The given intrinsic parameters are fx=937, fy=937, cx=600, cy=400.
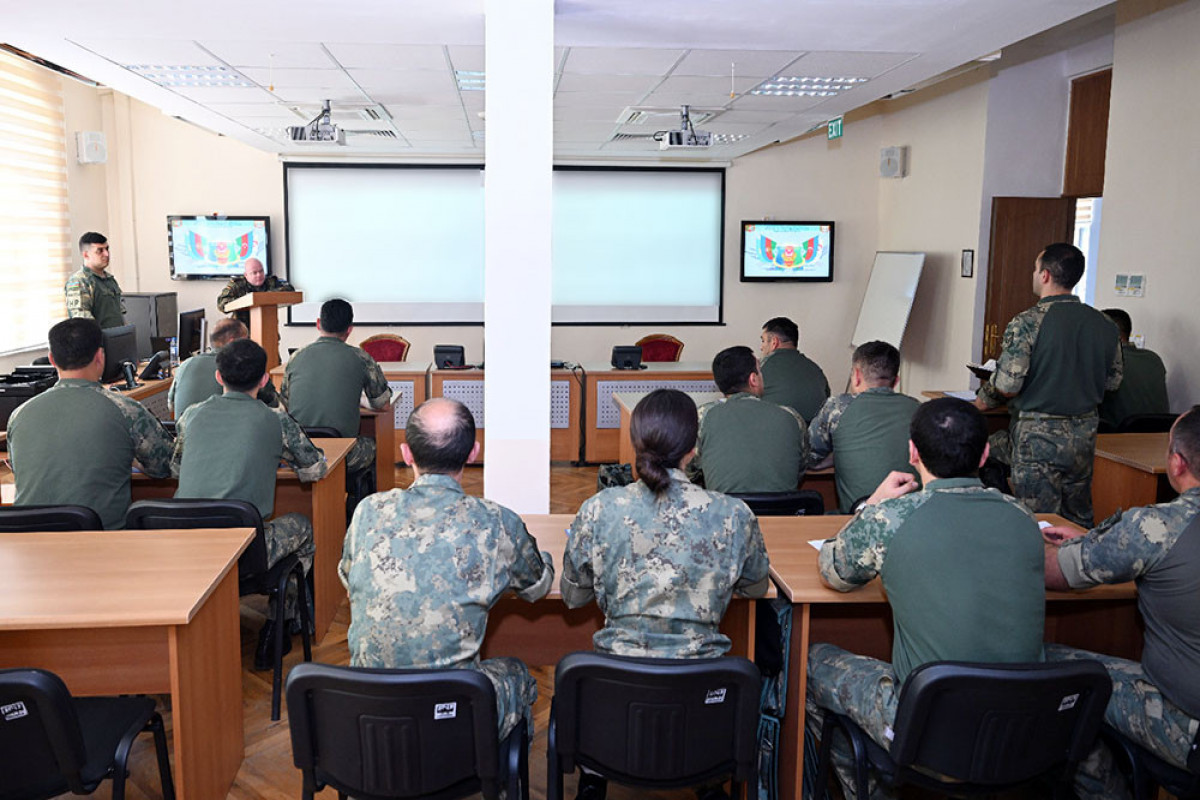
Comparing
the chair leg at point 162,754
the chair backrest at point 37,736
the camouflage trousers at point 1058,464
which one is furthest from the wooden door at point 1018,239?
the chair backrest at point 37,736

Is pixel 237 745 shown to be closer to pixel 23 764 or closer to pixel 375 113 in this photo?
pixel 23 764

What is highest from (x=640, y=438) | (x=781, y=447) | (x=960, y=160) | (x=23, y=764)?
(x=960, y=160)

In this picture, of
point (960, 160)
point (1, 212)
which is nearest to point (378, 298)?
point (1, 212)

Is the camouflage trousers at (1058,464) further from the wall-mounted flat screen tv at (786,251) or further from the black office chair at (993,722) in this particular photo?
the wall-mounted flat screen tv at (786,251)

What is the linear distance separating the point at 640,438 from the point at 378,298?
25.3 ft

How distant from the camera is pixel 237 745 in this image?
2977mm

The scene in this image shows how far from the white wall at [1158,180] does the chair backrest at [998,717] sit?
3.80 metres

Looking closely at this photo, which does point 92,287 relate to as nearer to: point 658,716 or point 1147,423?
point 658,716

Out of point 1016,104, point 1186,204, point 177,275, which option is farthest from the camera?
point 177,275

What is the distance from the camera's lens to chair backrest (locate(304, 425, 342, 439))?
4543 millimetres

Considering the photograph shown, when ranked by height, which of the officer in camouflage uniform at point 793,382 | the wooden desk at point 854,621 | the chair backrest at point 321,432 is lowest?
the wooden desk at point 854,621

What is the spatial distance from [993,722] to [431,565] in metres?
1.30

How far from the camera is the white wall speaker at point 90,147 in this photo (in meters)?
8.05

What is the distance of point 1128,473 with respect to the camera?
13.6ft
